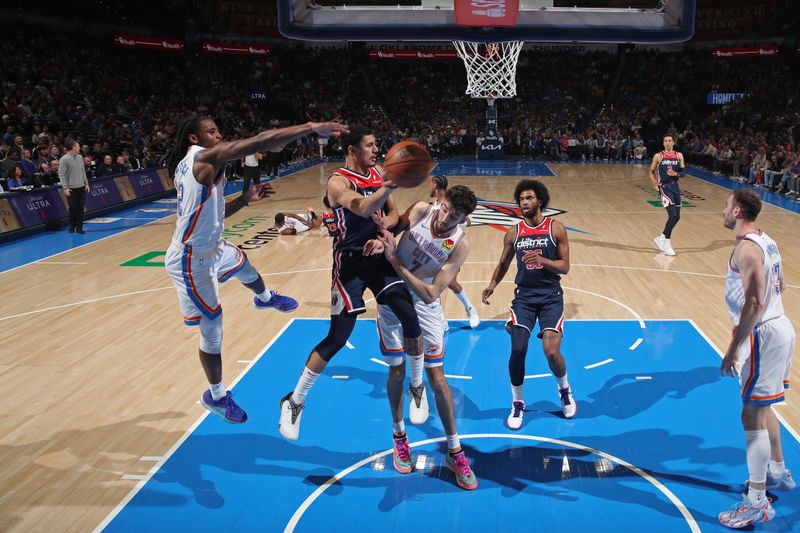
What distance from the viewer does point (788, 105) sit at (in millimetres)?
28719

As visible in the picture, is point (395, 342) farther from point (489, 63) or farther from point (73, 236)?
point (489, 63)

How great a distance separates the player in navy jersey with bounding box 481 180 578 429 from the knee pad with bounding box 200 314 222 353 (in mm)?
2061

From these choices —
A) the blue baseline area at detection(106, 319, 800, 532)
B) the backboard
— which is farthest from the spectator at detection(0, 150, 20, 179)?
the blue baseline area at detection(106, 319, 800, 532)

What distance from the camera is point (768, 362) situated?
394 centimetres

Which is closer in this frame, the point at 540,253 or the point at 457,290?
the point at 540,253

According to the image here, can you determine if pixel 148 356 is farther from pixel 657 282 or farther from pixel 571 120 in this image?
pixel 571 120

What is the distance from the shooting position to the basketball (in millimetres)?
3906

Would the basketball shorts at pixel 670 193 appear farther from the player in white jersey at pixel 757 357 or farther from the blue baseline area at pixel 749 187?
the player in white jersey at pixel 757 357

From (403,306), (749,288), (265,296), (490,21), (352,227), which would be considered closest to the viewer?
(749,288)

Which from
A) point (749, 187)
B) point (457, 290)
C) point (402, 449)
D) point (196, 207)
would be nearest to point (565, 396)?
point (402, 449)

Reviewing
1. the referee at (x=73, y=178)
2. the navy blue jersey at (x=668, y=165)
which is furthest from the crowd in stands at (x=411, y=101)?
the navy blue jersey at (x=668, y=165)

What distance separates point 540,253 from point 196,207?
8.53 feet

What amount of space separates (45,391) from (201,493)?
2479mm

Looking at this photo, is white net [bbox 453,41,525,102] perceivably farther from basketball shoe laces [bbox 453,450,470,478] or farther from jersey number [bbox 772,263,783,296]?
basketball shoe laces [bbox 453,450,470,478]
